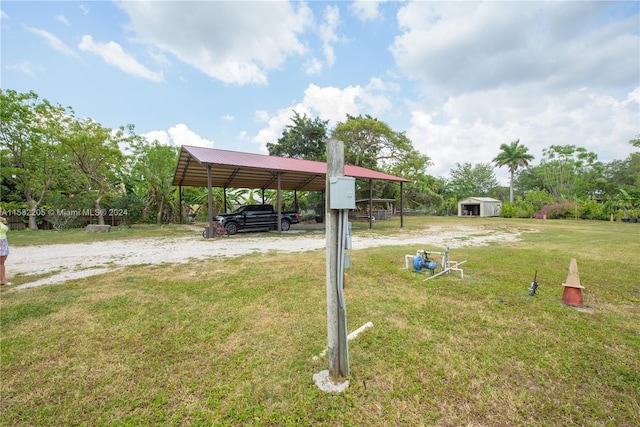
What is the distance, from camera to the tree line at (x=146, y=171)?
46.2 feet

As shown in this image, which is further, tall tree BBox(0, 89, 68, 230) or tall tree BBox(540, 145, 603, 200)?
tall tree BBox(540, 145, 603, 200)

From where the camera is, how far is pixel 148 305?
3.62 metres

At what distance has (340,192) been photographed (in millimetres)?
1974

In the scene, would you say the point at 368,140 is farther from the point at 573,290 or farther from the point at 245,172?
the point at 573,290

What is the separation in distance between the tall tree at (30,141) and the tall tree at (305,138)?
55.3 feet

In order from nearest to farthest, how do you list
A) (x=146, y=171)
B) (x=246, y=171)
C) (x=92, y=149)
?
(x=246, y=171)
(x=92, y=149)
(x=146, y=171)

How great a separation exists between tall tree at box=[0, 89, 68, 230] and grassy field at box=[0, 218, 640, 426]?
14.8 metres

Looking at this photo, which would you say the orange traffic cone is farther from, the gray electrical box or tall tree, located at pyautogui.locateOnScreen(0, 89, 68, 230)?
tall tree, located at pyautogui.locateOnScreen(0, 89, 68, 230)

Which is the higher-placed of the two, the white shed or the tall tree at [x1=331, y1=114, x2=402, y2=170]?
the tall tree at [x1=331, y1=114, x2=402, y2=170]

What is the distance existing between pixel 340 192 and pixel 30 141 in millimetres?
19626

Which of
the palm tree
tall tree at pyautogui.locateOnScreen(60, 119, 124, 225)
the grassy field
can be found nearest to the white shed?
the palm tree

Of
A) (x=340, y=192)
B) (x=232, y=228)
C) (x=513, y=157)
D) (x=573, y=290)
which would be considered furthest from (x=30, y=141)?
(x=513, y=157)

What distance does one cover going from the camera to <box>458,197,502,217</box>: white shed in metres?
30.5

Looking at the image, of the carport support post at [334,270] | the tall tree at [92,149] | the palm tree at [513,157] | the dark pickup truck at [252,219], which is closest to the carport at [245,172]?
the dark pickup truck at [252,219]
